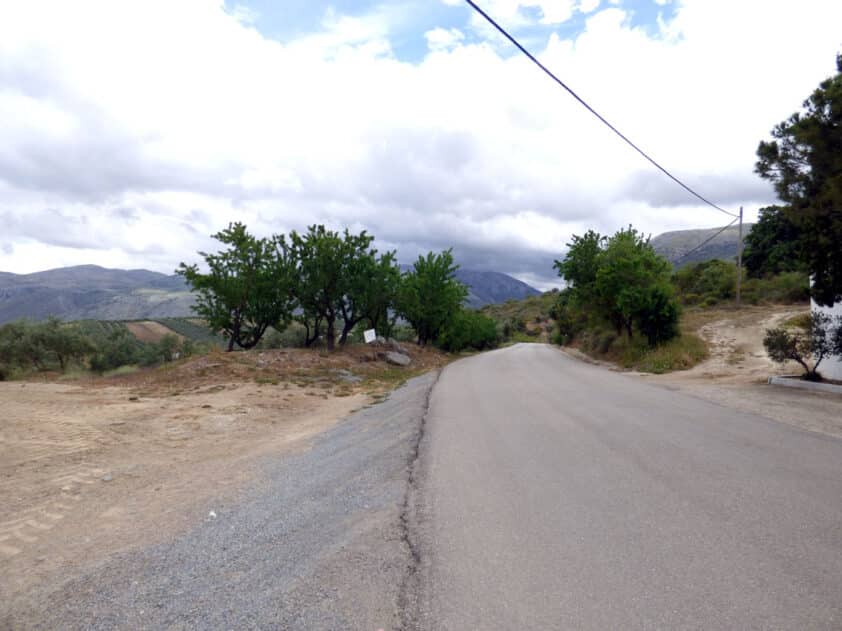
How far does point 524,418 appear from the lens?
9.89m

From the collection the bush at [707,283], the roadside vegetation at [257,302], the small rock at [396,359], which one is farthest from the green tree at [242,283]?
the bush at [707,283]

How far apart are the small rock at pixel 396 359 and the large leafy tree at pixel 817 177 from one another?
20860 mm

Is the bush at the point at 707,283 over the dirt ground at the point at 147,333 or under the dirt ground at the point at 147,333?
over

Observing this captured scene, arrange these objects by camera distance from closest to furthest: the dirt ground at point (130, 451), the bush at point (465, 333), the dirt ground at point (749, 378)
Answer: the dirt ground at point (130, 451) < the dirt ground at point (749, 378) < the bush at point (465, 333)

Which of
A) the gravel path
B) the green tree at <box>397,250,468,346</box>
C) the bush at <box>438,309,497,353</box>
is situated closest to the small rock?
the green tree at <box>397,250,468,346</box>

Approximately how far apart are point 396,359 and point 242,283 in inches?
388

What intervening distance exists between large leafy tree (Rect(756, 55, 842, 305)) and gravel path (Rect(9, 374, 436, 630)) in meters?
11.1

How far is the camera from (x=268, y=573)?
12.7ft

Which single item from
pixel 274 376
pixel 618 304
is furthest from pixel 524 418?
pixel 618 304

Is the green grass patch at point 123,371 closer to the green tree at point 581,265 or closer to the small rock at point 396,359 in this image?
the small rock at point 396,359

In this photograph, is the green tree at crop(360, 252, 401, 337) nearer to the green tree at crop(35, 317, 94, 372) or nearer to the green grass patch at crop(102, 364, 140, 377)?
the green grass patch at crop(102, 364, 140, 377)

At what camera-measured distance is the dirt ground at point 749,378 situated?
970 cm

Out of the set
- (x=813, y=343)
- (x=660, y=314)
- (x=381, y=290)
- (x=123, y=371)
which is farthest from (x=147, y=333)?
(x=813, y=343)

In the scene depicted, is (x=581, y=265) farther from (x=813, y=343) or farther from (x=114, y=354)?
(x=114, y=354)
